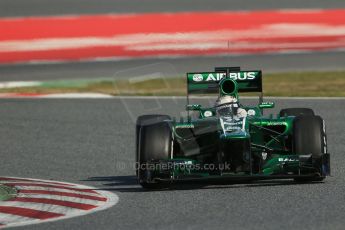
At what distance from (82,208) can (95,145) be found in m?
5.51

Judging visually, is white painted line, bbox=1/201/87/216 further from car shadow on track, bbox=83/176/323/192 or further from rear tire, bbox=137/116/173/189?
car shadow on track, bbox=83/176/323/192

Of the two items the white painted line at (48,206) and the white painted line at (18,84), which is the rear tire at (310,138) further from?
the white painted line at (18,84)

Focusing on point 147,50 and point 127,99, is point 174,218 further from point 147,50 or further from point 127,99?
point 147,50

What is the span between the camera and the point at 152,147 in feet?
35.5

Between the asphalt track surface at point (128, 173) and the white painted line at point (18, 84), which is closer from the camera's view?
the asphalt track surface at point (128, 173)

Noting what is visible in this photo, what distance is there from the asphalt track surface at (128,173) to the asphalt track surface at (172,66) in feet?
11.8

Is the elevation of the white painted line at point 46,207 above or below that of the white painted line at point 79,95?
below

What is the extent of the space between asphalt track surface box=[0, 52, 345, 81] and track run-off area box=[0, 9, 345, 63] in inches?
13.0

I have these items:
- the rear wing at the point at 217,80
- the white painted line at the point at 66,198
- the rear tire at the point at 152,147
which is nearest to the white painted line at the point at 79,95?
the rear wing at the point at 217,80

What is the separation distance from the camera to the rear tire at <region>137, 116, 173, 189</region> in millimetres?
10797

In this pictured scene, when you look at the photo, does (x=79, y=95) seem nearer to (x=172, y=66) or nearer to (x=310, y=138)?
(x=172, y=66)

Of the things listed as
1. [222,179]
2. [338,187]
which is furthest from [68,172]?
[338,187]

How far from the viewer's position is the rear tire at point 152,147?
Answer: 10797mm

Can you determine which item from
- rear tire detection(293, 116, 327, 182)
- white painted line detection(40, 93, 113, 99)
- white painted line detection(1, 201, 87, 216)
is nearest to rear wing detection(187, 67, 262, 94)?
rear tire detection(293, 116, 327, 182)
